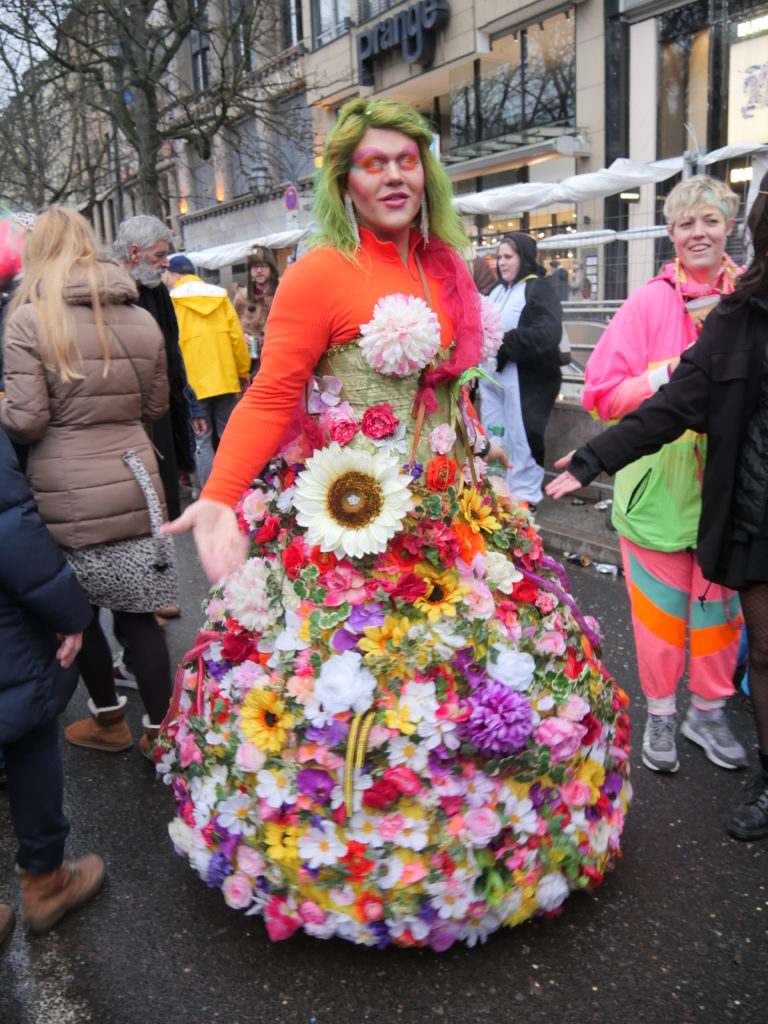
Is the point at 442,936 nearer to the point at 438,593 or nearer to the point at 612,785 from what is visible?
the point at 612,785

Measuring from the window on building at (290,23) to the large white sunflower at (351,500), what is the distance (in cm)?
2523

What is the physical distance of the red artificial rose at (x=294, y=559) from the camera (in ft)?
7.32

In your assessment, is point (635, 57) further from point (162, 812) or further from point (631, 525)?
point (162, 812)

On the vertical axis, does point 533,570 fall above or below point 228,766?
above

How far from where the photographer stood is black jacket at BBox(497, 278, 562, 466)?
5719 mm

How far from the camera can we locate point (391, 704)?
202 cm

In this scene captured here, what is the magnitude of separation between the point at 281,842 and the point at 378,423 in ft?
3.44

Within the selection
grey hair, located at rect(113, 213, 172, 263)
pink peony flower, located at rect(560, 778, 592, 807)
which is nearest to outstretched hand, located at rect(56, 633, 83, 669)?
pink peony flower, located at rect(560, 778, 592, 807)

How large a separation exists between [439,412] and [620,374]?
96 centimetres

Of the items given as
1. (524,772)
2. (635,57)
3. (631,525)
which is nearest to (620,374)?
(631,525)

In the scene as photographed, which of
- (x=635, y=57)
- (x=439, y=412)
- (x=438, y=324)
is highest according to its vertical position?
(x=635, y=57)

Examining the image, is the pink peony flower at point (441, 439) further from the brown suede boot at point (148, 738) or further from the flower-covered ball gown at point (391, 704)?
the brown suede boot at point (148, 738)

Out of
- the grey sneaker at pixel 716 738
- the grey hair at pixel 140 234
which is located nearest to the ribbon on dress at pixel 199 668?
the grey sneaker at pixel 716 738

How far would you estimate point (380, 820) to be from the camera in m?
2.01
